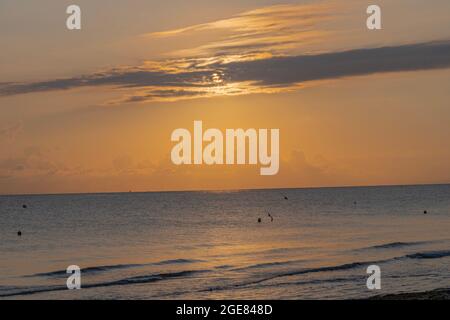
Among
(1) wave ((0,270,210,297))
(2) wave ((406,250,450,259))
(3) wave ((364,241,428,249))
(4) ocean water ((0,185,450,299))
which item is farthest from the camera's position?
(3) wave ((364,241,428,249))

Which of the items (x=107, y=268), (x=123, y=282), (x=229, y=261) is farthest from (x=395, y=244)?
(x=123, y=282)

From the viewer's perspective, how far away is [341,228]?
324ft

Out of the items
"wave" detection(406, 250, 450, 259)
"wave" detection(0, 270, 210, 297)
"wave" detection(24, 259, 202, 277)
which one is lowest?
"wave" detection(0, 270, 210, 297)

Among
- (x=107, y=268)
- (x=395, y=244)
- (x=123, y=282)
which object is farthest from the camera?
(x=395, y=244)

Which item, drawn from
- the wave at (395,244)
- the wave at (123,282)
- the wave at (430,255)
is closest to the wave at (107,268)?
the wave at (123,282)

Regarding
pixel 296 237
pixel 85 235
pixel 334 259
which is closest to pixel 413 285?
pixel 334 259

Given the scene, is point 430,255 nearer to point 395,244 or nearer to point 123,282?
point 395,244

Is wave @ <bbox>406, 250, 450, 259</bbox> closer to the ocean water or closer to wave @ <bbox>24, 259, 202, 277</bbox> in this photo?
the ocean water

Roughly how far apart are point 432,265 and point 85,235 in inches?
2490

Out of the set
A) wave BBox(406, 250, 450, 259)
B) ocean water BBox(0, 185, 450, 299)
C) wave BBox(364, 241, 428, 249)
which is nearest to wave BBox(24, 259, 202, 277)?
ocean water BBox(0, 185, 450, 299)

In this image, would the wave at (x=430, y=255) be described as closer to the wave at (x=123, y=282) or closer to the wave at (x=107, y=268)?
the wave at (x=123, y=282)
